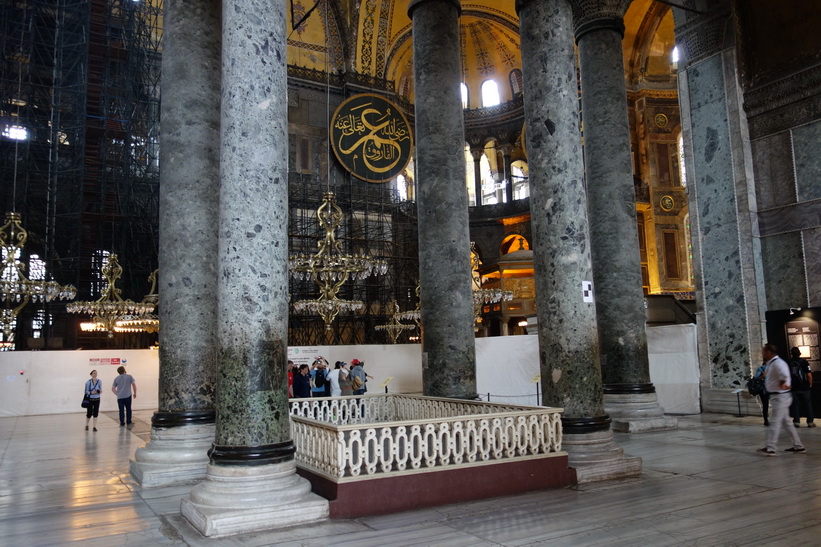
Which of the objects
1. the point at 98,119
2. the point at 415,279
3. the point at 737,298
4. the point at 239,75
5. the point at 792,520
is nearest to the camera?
the point at 792,520

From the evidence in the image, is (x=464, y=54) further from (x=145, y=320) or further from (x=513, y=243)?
(x=145, y=320)

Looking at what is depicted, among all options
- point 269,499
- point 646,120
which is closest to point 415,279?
point 646,120

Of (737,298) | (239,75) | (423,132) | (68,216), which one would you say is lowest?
(737,298)

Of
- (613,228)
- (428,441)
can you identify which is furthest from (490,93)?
(428,441)

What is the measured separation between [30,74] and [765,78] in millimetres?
18816

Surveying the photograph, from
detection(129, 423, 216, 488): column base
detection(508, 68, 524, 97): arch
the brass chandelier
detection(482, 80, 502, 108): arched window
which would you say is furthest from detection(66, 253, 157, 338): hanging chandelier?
detection(508, 68, 524, 97): arch

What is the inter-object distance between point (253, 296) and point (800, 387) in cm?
731

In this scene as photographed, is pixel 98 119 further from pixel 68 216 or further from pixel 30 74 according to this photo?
pixel 68 216

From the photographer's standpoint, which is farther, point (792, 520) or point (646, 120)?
point (646, 120)

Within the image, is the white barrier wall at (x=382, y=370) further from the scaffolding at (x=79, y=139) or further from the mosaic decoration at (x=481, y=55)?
the mosaic decoration at (x=481, y=55)

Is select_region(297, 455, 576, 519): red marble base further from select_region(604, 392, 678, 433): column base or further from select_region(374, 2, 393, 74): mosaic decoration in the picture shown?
select_region(374, 2, 393, 74): mosaic decoration

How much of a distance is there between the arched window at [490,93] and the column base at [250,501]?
24022 mm

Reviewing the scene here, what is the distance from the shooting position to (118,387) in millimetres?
11414

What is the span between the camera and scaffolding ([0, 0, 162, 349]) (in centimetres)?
1848
